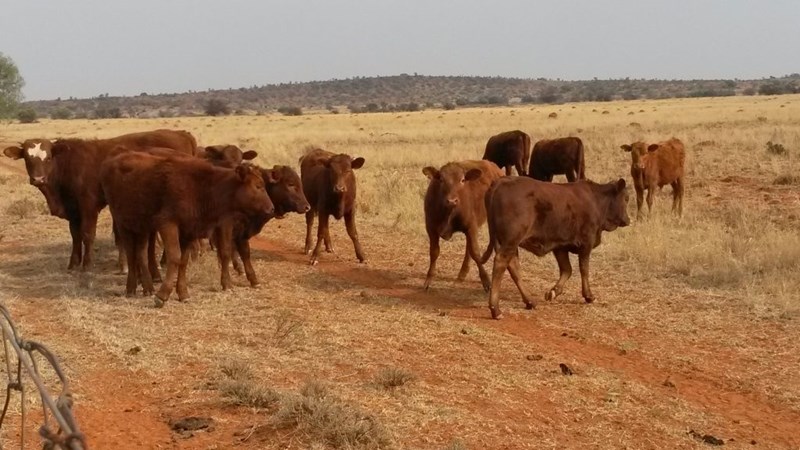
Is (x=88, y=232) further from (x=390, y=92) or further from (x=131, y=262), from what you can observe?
(x=390, y=92)

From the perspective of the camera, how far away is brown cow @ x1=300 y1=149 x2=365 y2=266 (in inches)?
468

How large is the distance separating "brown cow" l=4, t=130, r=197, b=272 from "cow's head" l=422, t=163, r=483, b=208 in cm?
438

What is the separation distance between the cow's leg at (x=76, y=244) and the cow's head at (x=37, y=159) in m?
0.70

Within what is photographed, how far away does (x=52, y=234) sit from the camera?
14.5 m

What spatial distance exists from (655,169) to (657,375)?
395 inches

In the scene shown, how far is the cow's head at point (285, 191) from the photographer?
1115 centimetres

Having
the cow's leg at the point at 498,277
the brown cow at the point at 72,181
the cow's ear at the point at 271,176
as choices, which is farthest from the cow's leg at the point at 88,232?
the cow's leg at the point at 498,277

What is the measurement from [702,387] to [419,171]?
57.4 feet

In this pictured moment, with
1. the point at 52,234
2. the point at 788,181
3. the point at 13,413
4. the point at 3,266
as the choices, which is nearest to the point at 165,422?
the point at 13,413

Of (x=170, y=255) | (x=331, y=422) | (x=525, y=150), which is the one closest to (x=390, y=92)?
(x=525, y=150)

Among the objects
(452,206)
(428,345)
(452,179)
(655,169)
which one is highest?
(452,179)

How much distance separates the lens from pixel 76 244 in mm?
11469

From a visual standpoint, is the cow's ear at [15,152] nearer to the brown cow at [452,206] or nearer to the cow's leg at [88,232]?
the cow's leg at [88,232]

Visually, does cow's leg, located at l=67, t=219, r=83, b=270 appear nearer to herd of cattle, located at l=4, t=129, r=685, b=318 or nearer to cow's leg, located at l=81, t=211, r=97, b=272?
herd of cattle, located at l=4, t=129, r=685, b=318
